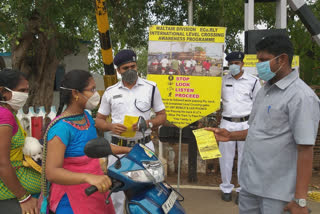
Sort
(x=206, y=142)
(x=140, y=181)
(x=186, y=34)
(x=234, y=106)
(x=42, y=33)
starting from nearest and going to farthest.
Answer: (x=140, y=181) < (x=206, y=142) < (x=186, y=34) < (x=234, y=106) < (x=42, y=33)

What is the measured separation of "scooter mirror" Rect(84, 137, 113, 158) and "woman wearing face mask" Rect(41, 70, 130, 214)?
16cm

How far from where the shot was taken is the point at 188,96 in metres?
4.14

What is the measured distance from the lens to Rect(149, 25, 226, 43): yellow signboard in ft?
13.3

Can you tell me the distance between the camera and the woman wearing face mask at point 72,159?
157 centimetres

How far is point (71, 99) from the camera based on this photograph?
73.5 inches

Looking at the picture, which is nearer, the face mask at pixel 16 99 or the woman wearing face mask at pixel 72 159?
the woman wearing face mask at pixel 72 159

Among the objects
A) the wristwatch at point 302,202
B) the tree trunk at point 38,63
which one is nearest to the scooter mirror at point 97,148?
the wristwatch at point 302,202

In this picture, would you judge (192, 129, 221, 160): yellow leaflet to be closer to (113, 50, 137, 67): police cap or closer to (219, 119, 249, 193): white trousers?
(113, 50, 137, 67): police cap

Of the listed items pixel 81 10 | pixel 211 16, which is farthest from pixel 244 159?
pixel 211 16

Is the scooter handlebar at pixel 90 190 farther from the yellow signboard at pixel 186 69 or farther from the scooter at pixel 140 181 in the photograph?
the yellow signboard at pixel 186 69

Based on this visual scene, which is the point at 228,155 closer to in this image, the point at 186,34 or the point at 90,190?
the point at 186,34

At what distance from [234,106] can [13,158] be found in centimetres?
311

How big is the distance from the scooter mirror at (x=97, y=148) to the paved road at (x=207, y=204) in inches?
111

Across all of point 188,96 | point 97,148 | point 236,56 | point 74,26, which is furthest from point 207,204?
point 74,26
